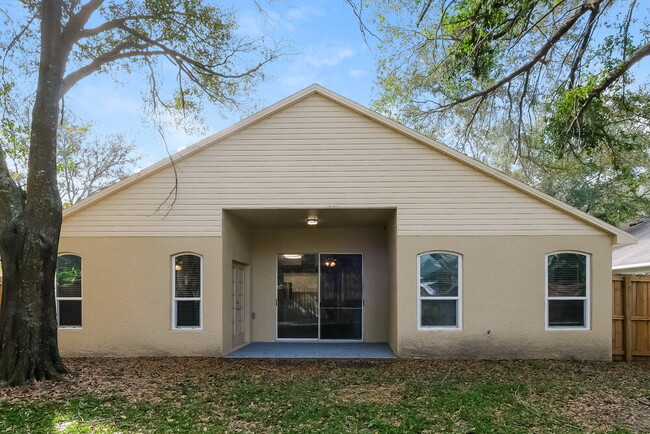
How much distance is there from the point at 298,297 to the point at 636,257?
31.9ft

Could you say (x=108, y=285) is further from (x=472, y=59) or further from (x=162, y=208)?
(x=472, y=59)

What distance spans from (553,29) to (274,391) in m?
9.06

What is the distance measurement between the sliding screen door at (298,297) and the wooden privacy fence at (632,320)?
6.62 meters

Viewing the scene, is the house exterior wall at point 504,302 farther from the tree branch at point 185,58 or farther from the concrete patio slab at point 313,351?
→ the tree branch at point 185,58

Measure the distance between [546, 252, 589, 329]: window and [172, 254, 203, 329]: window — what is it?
7.09 meters

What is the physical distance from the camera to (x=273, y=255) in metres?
11.0

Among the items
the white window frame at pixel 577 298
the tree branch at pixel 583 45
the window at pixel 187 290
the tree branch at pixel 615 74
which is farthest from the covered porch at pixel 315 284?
the tree branch at pixel 583 45

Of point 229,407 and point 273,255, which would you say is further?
point 273,255

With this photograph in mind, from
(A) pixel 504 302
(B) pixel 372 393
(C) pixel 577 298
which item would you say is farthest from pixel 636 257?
(B) pixel 372 393

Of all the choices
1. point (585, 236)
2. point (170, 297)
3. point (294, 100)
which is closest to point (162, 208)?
point (170, 297)

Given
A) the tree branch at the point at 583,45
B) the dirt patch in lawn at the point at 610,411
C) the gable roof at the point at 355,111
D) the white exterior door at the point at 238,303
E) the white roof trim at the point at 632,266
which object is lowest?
the dirt patch in lawn at the point at 610,411

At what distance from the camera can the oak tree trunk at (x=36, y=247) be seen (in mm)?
6582

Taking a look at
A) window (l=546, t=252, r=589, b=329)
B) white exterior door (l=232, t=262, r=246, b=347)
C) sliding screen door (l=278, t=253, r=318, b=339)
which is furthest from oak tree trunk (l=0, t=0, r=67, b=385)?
window (l=546, t=252, r=589, b=329)

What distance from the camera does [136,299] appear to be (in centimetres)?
876
